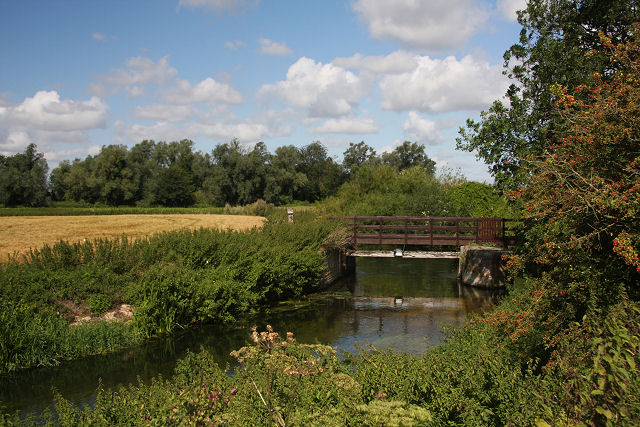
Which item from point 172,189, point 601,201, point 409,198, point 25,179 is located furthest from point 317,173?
point 601,201

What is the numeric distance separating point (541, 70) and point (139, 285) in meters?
14.8

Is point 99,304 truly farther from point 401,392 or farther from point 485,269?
point 485,269

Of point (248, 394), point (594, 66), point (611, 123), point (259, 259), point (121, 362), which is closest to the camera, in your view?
point (248, 394)

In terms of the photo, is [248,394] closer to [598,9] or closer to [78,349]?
[78,349]

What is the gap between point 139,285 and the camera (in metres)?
14.5

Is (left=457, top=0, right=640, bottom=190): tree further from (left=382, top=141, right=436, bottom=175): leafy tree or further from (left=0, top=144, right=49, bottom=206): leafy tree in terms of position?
(left=382, top=141, right=436, bottom=175): leafy tree

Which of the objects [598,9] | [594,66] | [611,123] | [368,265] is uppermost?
[598,9]

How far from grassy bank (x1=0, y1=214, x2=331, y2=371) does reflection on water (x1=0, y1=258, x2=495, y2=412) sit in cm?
48

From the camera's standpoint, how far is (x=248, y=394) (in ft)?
18.4

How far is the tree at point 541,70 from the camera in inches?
623

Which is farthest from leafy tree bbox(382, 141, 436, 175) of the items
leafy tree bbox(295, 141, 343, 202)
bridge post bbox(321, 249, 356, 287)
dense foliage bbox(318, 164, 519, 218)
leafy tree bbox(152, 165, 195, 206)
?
bridge post bbox(321, 249, 356, 287)

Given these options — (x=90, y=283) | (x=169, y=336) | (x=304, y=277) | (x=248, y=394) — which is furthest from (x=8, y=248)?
(x=248, y=394)

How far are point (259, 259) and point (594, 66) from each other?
12407 mm

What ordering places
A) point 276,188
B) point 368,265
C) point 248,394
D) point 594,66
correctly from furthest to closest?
point 276,188, point 368,265, point 594,66, point 248,394
